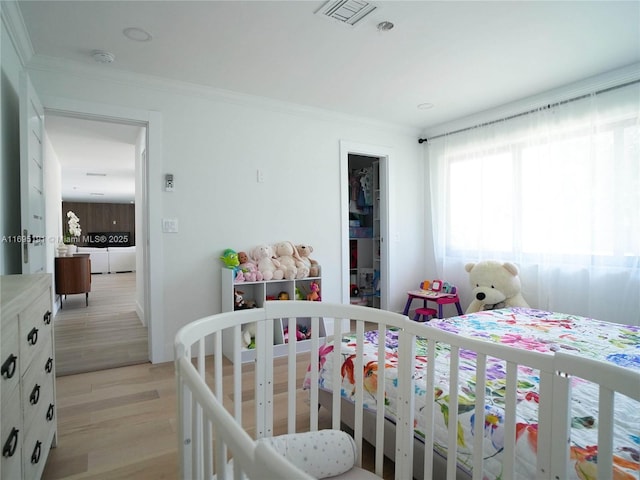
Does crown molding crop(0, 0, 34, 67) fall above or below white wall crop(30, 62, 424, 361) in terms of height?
above

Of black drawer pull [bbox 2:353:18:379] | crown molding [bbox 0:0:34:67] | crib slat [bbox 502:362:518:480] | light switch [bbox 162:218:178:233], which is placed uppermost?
crown molding [bbox 0:0:34:67]

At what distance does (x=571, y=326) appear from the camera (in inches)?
90.4

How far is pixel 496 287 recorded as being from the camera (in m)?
3.46

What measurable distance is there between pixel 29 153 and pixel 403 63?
99.8 inches

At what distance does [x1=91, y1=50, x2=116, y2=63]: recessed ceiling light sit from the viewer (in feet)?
8.25

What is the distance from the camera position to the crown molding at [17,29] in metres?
1.93

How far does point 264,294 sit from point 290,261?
15.6 inches

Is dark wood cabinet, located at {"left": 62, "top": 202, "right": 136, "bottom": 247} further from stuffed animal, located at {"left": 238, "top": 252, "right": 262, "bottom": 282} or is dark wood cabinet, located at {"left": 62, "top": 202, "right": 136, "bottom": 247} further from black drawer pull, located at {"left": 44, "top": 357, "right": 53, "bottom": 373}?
black drawer pull, located at {"left": 44, "top": 357, "right": 53, "bottom": 373}

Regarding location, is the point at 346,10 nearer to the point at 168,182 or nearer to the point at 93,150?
the point at 168,182

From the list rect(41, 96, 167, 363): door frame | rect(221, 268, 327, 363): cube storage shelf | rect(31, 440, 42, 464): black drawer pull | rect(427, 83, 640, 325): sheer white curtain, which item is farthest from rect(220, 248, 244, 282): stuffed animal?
rect(427, 83, 640, 325): sheer white curtain

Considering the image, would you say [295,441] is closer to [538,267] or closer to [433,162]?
[538,267]

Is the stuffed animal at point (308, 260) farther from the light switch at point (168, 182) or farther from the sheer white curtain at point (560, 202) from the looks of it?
the sheer white curtain at point (560, 202)

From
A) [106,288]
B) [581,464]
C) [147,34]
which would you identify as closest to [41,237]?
[147,34]

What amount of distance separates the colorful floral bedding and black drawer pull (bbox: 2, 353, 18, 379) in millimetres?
1107
